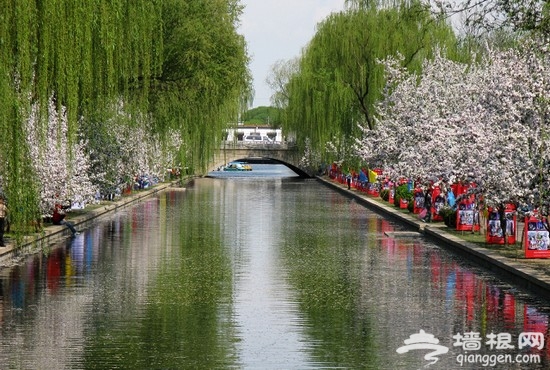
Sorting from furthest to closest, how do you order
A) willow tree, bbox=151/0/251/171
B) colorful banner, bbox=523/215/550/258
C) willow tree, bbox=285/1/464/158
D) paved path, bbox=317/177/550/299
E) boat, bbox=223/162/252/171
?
1. boat, bbox=223/162/252/171
2. willow tree, bbox=285/1/464/158
3. willow tree, bbox=151/0/251/171
4. colorful banner, bbox=523/215/550/258
5. paved path, bbox=317/177/550/299

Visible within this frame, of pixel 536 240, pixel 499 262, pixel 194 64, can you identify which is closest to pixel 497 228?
pixel 536 240

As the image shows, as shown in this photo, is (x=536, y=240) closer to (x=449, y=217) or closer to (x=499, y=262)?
(x=499, y=262)

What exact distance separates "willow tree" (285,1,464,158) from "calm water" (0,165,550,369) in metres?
33.9

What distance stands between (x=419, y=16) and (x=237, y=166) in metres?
168

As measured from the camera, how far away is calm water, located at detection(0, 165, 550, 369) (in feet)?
47.1

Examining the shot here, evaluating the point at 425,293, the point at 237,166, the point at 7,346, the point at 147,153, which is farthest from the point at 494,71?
the point at 237,166

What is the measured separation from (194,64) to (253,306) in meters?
30.0

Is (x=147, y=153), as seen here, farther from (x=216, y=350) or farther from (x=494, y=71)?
(x=216, y=350)

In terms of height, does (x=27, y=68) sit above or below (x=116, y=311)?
above

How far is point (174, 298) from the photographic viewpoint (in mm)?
20156

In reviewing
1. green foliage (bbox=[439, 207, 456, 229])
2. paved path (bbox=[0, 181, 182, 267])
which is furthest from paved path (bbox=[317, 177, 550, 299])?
paved path (bbox=[0, 181, 182, 267])

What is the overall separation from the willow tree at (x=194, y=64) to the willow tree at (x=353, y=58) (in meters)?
14.2

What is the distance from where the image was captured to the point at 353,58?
72500 millimetres

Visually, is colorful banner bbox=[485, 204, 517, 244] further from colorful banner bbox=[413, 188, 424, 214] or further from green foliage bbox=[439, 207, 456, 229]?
colorful banner bbox=[413, 188, 424, 214]
